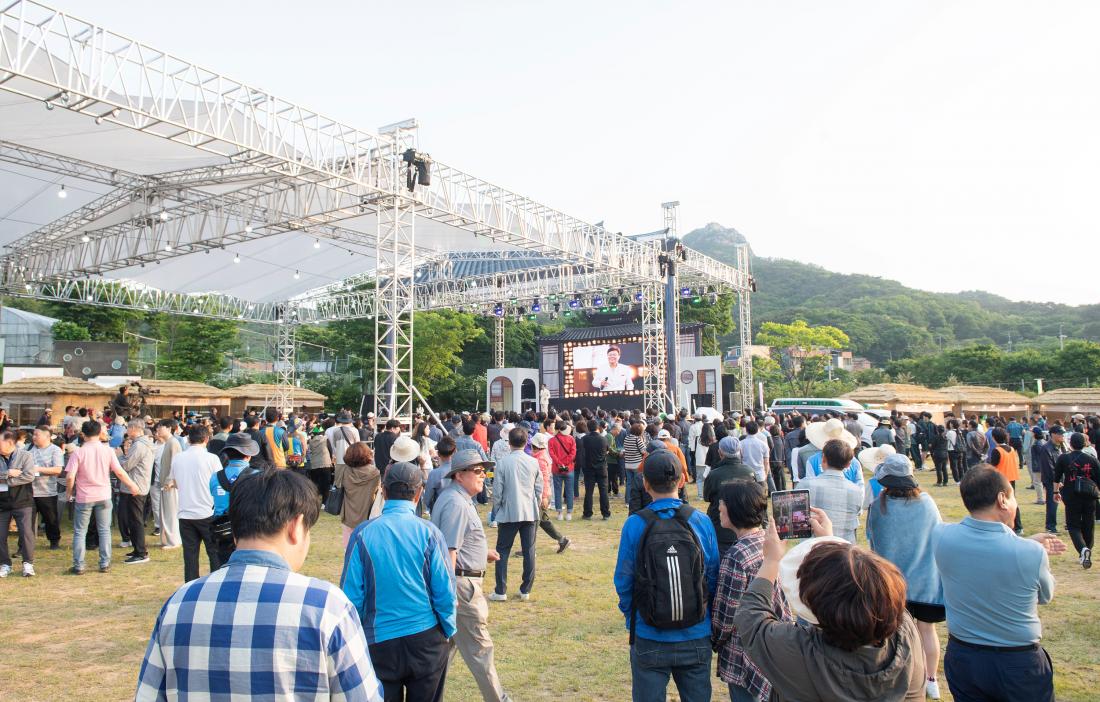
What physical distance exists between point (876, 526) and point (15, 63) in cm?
1071

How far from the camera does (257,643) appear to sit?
57.7 inches

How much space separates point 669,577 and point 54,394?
64.7 feet

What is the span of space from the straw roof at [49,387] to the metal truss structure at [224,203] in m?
3.00

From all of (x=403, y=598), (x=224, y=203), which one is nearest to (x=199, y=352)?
(x=224, y=203)

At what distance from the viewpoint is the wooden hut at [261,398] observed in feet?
91.4

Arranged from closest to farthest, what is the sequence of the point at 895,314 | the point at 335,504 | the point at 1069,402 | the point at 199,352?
the point at 335,504
the point at 1069,402
the point at 199,352
the point at 895,314

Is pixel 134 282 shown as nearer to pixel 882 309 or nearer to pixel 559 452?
pixel 559 452

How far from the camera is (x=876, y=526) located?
3.72 meters

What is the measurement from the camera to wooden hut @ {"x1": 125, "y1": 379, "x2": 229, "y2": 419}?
22.8 m

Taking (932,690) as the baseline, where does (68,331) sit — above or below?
above

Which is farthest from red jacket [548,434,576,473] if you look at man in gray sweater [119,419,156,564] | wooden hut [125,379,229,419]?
wooden hut [125,379,229,419]

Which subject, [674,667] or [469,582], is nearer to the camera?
[674,667]

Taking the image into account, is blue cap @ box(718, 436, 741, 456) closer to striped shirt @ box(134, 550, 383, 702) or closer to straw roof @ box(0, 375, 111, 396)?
striped shirt @ box(134, 550, 383, 702)

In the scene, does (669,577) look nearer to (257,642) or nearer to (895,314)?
(257,642)
